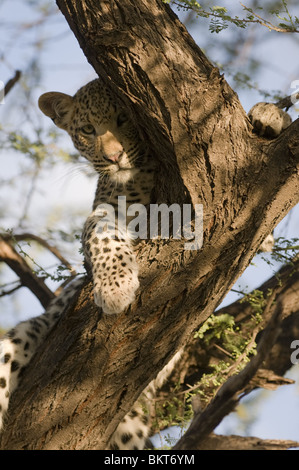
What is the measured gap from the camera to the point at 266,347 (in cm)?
337

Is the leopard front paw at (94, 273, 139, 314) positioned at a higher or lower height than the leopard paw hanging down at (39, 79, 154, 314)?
lower

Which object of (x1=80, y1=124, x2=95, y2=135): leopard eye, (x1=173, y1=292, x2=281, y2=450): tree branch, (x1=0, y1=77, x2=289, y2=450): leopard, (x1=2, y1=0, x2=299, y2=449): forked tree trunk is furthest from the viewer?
(x1=80, y1=124, x2=95, y2=135): leopard eye

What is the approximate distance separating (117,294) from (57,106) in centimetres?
253

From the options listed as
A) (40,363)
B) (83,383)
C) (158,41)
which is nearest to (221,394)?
(83,383)

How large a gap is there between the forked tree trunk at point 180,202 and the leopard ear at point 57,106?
5.16 feet

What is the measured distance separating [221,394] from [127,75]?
2.00m

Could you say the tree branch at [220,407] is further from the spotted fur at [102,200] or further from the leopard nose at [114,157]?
the leopard nose at [114,157]

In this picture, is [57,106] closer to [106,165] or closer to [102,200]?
[106,165]

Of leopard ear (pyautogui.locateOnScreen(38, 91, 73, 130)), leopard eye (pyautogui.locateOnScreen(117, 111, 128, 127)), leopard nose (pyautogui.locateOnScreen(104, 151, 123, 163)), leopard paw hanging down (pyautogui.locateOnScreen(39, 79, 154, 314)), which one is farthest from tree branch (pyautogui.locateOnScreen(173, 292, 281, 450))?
leopard ear (pyautogui.locateOnScreen(38, 91, 73, 130))

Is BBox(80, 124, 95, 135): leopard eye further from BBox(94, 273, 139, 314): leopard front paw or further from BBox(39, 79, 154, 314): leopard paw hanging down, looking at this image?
BBox(94, 273, 139, 314): leopard front paw

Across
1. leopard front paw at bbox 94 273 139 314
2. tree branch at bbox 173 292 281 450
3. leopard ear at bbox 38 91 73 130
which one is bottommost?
tree branch at bbox 173 292 281 450

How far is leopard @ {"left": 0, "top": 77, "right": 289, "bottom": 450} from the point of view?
14.1 ft

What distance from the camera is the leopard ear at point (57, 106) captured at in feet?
18.9
